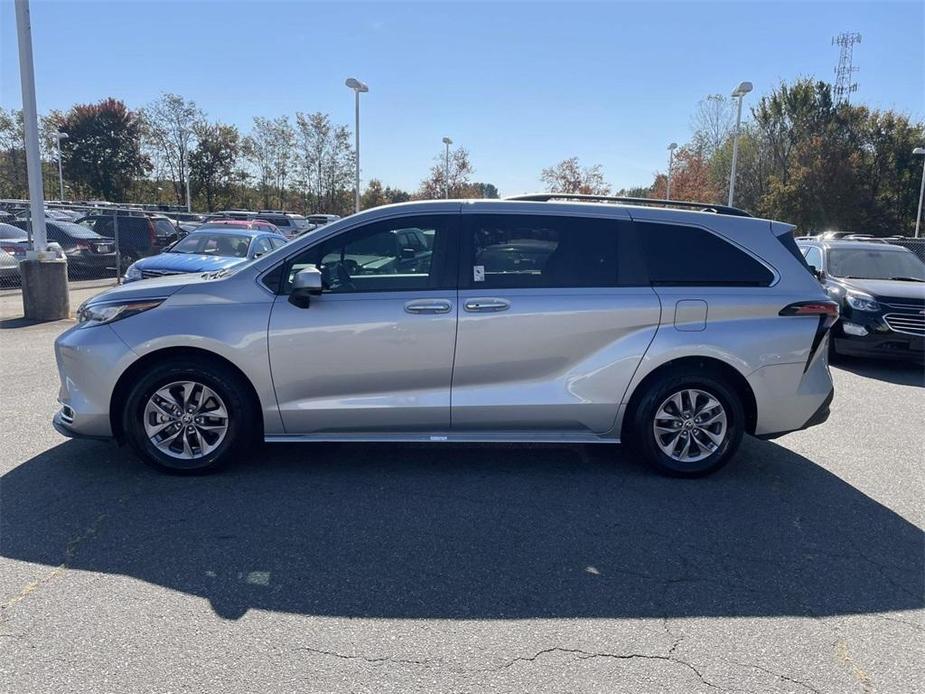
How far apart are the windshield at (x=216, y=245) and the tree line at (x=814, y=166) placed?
32696mm

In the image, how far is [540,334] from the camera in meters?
4.62

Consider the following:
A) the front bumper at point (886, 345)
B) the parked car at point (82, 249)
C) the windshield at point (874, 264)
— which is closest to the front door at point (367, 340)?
the front bumper at point (886, 345)

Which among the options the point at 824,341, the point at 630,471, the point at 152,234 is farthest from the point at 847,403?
the point at 152,234

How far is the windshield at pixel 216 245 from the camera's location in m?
12.5

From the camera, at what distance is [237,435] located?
4609 mm

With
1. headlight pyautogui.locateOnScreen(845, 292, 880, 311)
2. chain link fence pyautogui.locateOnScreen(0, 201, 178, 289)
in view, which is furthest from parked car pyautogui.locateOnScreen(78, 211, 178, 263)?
headlight pyautogui.locateOnScreen(845, 292, 880, 311)

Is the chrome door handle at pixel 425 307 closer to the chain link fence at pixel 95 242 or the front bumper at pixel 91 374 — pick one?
the front bumper at pixel 91 374

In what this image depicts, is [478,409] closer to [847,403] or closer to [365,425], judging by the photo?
[365,425]

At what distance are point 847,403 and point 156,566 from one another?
6934 millimetres

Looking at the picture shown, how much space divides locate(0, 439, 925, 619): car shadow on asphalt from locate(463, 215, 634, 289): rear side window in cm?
137

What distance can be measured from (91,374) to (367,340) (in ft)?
6.03

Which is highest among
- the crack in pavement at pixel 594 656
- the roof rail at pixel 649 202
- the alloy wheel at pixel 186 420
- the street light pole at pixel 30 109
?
the street light pole at pixel 30 109

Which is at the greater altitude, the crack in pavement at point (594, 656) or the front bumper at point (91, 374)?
the front bumper at point (91, 374)

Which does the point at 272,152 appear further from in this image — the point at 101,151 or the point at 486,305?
the point at 486,305
